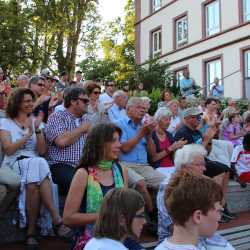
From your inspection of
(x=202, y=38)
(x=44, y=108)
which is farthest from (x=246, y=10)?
(x=44, y=108)

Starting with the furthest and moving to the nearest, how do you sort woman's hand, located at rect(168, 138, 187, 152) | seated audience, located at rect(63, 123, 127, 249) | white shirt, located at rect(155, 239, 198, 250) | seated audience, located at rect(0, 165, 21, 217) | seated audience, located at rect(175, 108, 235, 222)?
seated audience, located at rect(175, 108, 235, 222) → woman's hand, located at rect(168, 138, 187, 152) → seated audience, located at rect(0, 165, 21, 217) → seated audience, located at rect(63, 123, 127, 249) → white shirt, located at rect(155, 239, 198, 250)

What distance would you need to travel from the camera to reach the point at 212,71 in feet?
72.4

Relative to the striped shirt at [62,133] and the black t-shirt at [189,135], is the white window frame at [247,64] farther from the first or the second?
the striped shirt at [62,133]

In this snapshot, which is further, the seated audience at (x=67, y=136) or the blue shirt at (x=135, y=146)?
the blue shirt at (x=135, y=146)

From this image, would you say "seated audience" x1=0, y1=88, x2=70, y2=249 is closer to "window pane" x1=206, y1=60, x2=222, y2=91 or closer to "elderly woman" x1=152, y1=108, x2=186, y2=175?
"elderly woman" x1=152, y1=108, x2=186, y2=175

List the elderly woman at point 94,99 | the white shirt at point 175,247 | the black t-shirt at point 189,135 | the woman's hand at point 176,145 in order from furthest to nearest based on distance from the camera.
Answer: the elderly woman at point 94,99, the black t-shirt at point 189,135, the woman's hand at point 176,145, the white shirt at point 175,247

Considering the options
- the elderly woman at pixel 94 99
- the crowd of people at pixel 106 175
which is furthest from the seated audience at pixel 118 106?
the crowd of people at pixel 106 175

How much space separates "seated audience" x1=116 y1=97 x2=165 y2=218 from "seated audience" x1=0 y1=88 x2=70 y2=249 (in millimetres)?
1028

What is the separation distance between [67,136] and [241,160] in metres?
3.56

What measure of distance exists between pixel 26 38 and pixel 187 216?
24.2m

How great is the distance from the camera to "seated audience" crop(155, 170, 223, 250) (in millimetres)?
2398

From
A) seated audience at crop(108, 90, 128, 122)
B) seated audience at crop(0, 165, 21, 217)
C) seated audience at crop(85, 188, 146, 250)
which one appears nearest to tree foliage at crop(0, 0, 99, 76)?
seated audience at crop(108, 90, 128, 122)

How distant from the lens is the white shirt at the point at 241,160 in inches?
281

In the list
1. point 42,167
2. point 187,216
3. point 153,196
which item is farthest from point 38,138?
point 187,216
